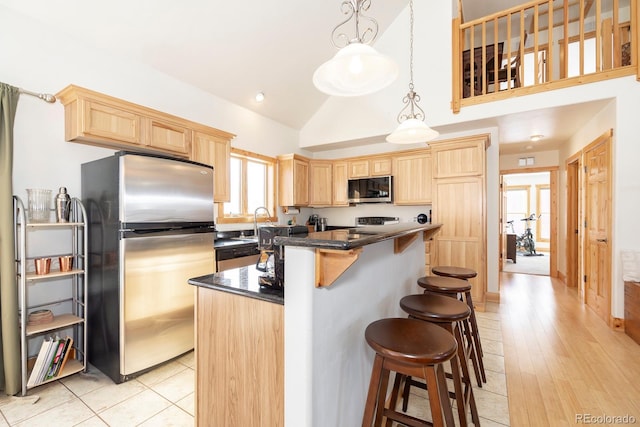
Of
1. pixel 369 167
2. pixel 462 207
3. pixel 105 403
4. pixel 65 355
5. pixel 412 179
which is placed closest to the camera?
pixel 105 403

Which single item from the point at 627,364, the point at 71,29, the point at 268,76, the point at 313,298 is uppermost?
the point at 268,76

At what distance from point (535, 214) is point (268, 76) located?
1063 centimetres

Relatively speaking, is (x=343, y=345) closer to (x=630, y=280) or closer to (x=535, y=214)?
(x=630, y=280)

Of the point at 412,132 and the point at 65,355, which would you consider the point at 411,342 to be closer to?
the point at 412,132

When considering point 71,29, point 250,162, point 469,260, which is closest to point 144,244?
point 71,29

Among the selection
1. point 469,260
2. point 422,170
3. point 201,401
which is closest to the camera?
point 201,401

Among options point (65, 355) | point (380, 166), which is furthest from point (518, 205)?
point (65, 355)

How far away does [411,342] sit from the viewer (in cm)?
121

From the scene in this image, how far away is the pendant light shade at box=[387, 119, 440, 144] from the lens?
242 cm

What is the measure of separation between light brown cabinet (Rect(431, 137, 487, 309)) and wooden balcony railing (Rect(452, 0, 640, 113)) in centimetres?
62

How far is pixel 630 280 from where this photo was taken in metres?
3.05

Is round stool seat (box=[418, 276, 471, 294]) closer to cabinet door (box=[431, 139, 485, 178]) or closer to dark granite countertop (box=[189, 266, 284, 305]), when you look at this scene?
dark granite countertop (box=[189, 266, 284, 305])

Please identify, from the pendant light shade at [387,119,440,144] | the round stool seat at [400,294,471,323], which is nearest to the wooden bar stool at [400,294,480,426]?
the round stool seat at [400,294,471,323]

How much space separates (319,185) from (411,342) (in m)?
→ 4.31
